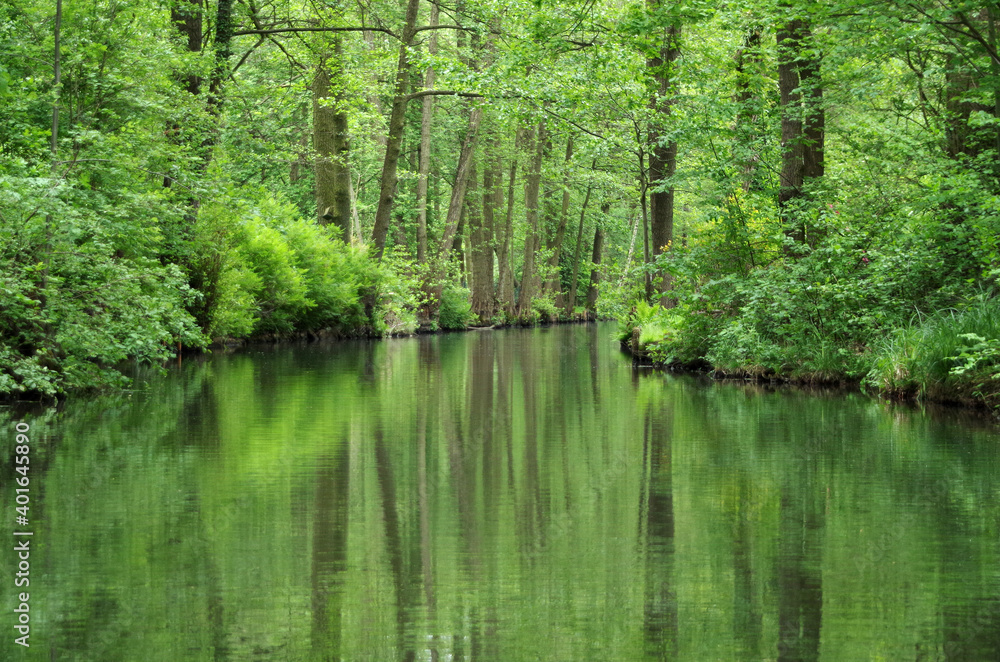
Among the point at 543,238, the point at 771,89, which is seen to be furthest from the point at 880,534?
the point at 543,238

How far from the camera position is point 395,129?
26.9m

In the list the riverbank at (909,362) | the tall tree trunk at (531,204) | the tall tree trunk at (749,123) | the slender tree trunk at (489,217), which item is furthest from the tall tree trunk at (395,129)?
the tall tree trunk at (531,204)

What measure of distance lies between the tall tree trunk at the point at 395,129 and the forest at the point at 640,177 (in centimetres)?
12

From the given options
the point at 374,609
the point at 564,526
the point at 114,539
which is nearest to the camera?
the point at 374,609

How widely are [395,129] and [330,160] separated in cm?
185

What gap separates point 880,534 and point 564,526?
1410 millimetres

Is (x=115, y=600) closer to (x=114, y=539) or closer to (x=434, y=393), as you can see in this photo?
(x=114, y=539)

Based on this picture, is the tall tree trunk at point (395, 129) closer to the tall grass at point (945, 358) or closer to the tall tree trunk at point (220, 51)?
the tall tree trunk at point (220, 51)

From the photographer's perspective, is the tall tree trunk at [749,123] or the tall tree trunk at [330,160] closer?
the tall tree trunk at [749,123]

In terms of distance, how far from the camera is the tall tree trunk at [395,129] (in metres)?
25.9

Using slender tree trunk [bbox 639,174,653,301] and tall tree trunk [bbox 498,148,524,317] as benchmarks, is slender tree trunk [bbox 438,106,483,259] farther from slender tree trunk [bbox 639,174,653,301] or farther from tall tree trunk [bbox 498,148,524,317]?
slender tree trunk [bbox 639,174,653,301]

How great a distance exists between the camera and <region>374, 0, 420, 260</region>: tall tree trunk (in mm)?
25938

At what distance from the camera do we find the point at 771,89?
17734 mm

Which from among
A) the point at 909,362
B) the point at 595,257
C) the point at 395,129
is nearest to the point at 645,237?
the point at 395,129
